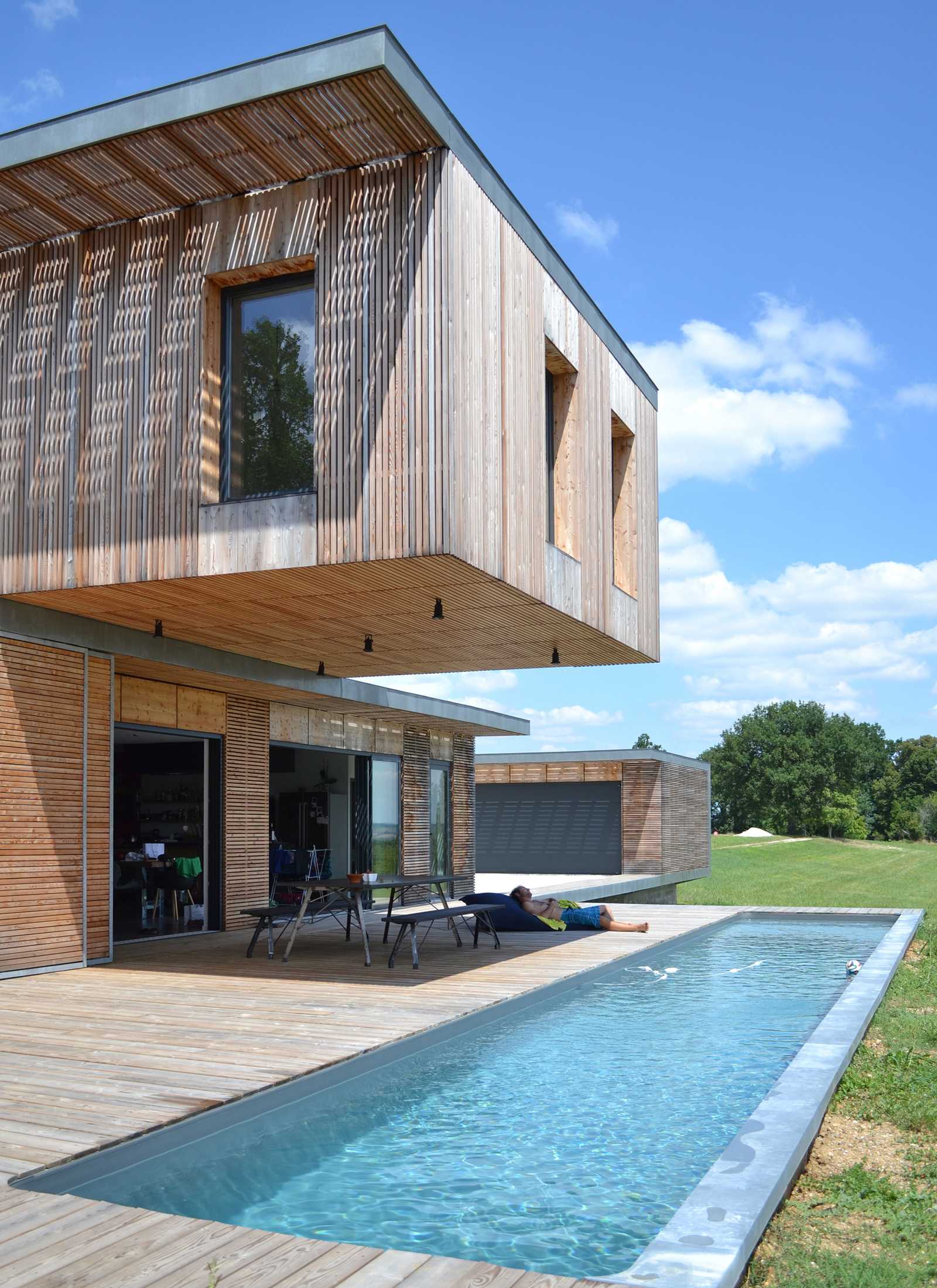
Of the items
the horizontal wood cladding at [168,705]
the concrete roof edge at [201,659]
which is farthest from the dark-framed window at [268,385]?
the horizontal wood cladding at [168,705]

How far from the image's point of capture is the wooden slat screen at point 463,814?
19.8m

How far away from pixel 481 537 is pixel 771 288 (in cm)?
1268

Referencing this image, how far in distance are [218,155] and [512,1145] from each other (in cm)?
678

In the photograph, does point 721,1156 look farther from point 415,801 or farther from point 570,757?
point 570,757

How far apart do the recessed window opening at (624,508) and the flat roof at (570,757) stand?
498 inches

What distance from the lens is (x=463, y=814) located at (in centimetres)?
2017

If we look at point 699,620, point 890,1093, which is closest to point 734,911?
point 890,1093

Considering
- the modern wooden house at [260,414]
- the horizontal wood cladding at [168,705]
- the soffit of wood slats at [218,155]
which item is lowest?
the horizontal wood cladding at [168,705]

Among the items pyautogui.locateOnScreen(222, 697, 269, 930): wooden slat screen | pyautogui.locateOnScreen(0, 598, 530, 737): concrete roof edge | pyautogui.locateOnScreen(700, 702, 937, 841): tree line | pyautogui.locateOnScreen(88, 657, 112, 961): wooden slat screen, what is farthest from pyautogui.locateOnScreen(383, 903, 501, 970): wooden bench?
pyautogui.locateOnScreen(700, 702, 937, 841): tree line

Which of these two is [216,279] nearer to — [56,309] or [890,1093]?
[56,309]

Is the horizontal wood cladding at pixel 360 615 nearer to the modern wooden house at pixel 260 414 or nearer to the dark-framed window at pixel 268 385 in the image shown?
the modern wooden house at pixel 260 414

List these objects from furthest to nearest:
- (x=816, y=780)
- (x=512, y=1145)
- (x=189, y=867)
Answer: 1. (x=816, y=780)
2. (x=189, y=867)
3. (x=512, y=1145)

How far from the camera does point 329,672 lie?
13.9m

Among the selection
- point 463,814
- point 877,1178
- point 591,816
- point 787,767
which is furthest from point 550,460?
point 787,767
